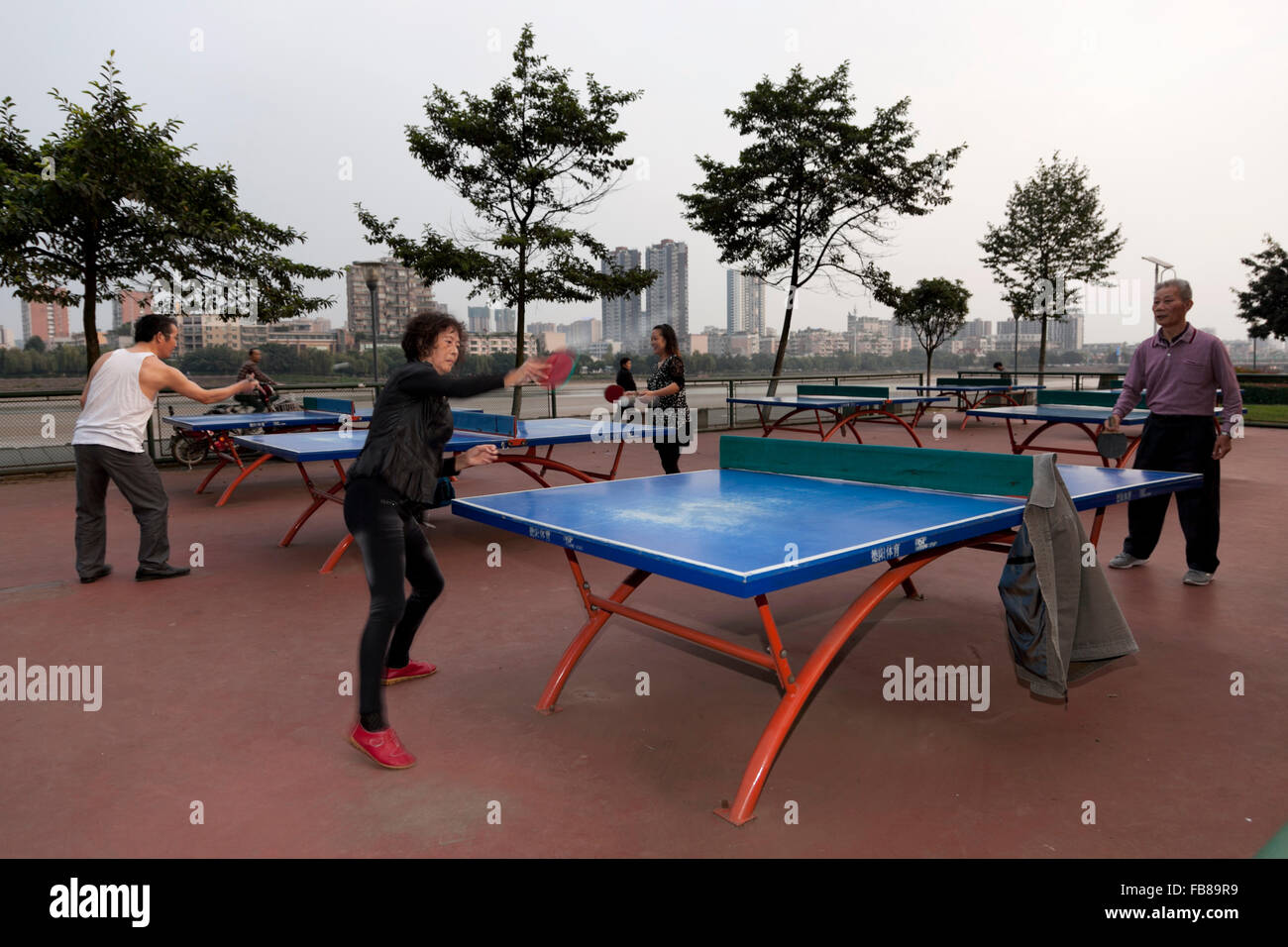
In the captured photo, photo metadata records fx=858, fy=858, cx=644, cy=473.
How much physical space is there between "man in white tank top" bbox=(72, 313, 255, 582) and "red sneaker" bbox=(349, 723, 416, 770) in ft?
11.2

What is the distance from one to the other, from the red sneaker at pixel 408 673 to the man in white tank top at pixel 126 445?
2776 mm

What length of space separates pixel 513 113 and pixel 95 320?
7.24 meters

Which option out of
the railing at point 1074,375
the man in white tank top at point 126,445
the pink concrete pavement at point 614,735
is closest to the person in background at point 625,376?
the pink concrete pavement at point 614,735

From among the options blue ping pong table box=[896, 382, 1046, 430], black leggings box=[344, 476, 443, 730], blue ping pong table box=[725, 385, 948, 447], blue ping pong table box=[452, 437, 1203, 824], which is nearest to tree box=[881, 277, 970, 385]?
blue ping pong table box=[896, 382, 1046, 430]

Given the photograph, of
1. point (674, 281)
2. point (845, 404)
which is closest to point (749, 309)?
point (674, 281)

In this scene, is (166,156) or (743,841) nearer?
(743,841)

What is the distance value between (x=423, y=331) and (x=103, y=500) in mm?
3730

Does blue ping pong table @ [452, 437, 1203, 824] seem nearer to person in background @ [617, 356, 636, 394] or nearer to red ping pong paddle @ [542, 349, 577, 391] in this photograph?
red ping pong paddle @ [542, 349, 577, 391]

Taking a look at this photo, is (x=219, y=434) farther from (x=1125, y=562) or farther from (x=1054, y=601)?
(x=1054, y=601)

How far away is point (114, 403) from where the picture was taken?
18.4 feet

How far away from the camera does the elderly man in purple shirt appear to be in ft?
17.0

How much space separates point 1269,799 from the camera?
273cm
